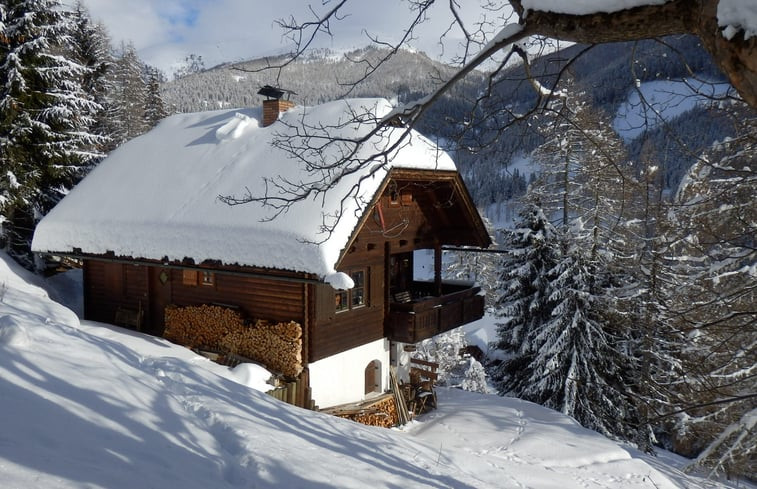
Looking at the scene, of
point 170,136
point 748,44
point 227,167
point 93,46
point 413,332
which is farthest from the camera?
point 93,46

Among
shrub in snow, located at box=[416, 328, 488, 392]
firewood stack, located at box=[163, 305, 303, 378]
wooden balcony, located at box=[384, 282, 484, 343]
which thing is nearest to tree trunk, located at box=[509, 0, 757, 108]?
firewood stack, located at box=[163, 305, 303, 378]

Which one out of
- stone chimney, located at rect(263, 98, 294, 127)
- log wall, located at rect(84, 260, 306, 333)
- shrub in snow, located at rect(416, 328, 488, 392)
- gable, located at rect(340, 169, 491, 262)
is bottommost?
shrub in snow, located at rect(416, 328, 488, 392)

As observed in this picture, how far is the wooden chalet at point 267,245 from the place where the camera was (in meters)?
12.8

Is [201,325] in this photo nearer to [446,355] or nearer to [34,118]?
[34,118]

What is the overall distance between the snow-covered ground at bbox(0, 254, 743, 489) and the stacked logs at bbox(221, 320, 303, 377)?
2.87 feet

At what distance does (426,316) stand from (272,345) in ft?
14.4

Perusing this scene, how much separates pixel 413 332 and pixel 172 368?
24.0 feet

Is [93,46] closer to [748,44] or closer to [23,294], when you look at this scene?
[23,294]

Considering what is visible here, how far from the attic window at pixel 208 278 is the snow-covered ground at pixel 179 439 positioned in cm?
315

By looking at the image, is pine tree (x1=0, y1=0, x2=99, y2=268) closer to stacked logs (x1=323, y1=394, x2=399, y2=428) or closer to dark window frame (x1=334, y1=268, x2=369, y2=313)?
dark window frame (x1=334, y1=268, x2=369, y2=313)

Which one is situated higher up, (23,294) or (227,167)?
(227,167)

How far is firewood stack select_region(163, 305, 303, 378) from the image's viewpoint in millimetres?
12961

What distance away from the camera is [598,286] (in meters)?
20.1

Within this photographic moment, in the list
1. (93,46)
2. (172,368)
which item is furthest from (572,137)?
(93,46)
